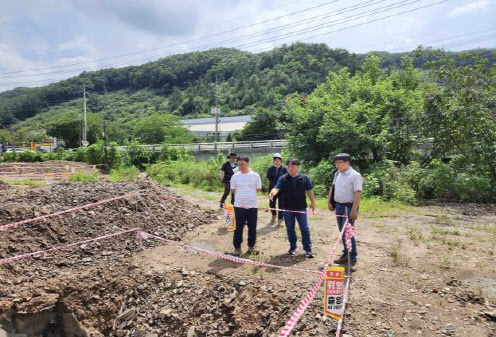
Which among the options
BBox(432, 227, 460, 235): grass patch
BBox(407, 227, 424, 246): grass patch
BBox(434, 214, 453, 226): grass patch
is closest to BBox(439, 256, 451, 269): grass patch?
BBox(407, 227, 424, 246): grass patch

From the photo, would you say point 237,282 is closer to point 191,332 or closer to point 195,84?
point 191,332

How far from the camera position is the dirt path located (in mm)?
3957

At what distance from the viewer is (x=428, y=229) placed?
8062 mm

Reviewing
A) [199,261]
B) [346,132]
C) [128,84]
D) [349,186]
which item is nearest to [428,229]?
[349,186]

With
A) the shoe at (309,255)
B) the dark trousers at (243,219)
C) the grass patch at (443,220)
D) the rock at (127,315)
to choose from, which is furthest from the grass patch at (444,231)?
the rock at (127,315)

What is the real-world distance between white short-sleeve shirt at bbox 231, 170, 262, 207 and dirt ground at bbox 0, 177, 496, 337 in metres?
1.07

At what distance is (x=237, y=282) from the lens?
5207 millimetres

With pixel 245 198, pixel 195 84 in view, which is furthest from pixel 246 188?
pixel 195 84

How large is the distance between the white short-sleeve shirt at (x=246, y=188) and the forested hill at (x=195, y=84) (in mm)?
64225

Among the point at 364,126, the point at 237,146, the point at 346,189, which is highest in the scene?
the point at 364,126

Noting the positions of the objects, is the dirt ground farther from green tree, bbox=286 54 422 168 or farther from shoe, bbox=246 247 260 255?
green tree, bbox=286 54 422 168

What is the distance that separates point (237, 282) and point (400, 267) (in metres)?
2.66

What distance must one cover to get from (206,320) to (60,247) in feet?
12.3

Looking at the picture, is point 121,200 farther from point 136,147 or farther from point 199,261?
point 136,147
